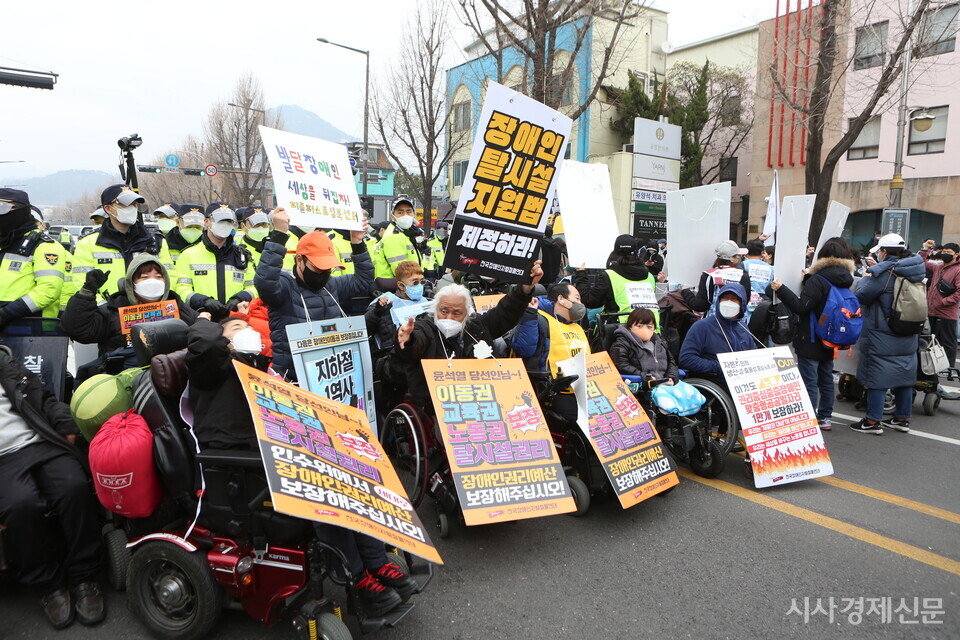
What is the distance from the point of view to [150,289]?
3.97 metres

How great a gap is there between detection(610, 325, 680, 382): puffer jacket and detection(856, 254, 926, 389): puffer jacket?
8.78ft

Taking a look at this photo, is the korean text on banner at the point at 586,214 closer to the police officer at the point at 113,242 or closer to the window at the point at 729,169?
the police officer at the point at 113,242

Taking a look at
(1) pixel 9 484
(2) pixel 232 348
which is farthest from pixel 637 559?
(1) pixel 9 484

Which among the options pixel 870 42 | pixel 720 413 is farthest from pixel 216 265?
pixel 870 42

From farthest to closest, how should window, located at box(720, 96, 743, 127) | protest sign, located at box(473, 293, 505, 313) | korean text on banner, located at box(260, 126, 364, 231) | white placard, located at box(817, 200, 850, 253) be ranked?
window, located at box(720, 96, 743, 127) → white placard, located at box(817, 200, 850, 253) → protest sign, located at box(473, 293, 505, 313) → korean text on banner, located at box(260, 126, 364, 231)

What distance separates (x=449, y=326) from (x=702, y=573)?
6.95 ft

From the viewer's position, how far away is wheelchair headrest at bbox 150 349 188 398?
2.85 meters

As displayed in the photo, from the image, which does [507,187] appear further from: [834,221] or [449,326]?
[834,221]

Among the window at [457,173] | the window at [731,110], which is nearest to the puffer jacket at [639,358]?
the window at [731,110]

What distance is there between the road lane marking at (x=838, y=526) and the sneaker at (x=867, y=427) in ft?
8.14

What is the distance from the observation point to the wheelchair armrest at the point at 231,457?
2650 mm

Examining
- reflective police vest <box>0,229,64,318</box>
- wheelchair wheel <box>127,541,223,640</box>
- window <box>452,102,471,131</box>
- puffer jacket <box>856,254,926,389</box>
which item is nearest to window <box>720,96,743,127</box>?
window <box>452,102,471,131</box>

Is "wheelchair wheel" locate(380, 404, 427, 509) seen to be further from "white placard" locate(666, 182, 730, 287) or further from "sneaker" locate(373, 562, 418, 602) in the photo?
"white placard" locate(666, 182, 730, 287)

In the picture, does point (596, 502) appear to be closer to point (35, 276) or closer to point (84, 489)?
point (84, 489)
